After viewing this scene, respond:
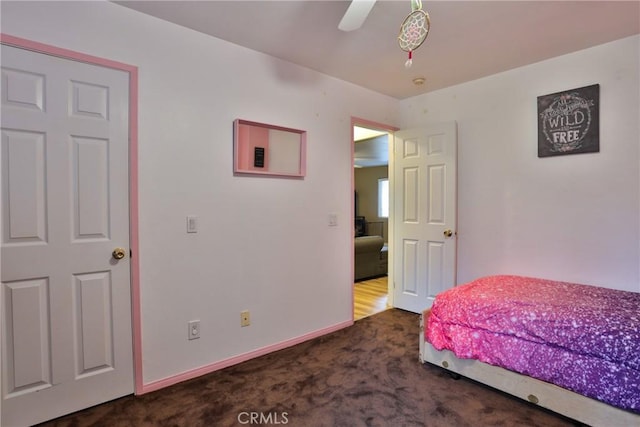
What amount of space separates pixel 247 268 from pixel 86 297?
3.32 ft

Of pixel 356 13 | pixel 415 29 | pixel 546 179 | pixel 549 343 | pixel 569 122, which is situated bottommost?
pixel 549 343

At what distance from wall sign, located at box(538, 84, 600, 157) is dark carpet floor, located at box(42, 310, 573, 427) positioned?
6.30ft

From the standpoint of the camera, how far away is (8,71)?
1.64 meters

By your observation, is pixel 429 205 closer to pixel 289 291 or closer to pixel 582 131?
pixel 582 131

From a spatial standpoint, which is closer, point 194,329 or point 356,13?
point 356,13

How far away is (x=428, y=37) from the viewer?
2279 mm

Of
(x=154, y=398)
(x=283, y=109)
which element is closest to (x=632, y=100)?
(x=283, y=109)

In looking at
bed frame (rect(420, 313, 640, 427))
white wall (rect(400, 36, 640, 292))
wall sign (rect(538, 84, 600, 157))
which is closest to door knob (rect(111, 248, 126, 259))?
bed frame (rect(420, 313, 640, 427))

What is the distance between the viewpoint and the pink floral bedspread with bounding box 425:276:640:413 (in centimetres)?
159

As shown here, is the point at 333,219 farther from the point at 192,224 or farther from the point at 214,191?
the point at 192,224

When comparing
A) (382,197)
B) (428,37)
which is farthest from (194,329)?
(382,197)

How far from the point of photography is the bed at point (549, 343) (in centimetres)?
159

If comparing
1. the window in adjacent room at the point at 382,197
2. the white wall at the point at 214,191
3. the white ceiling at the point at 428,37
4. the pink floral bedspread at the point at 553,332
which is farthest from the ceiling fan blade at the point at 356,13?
the window in adjacent room at the point at 382,197

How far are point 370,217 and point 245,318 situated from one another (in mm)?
6582
